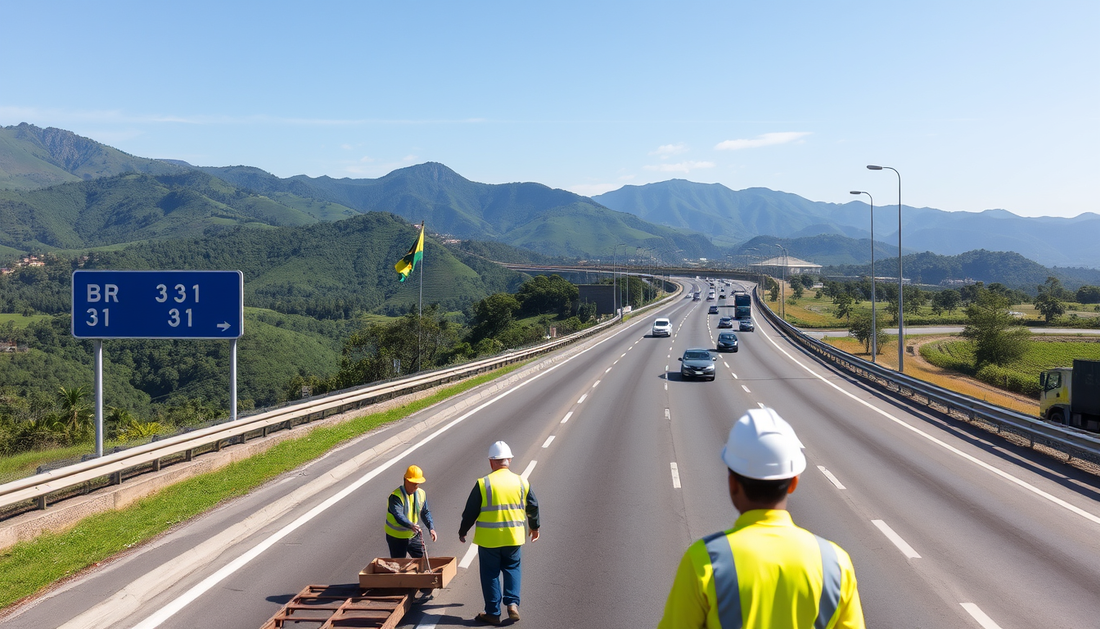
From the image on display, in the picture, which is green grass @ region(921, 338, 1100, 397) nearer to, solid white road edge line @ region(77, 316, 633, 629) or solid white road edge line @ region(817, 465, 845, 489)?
solid white road edge line @ region(817, 465, 845, 489)

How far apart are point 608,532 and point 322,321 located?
157 m

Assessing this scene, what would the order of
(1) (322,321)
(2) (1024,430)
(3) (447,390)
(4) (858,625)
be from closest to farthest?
1. (4) (858,625)
2. (2) (1024,430)
3. (3) (447,390)
4. (1) (322,321)

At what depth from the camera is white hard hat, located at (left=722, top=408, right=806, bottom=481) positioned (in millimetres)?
2762

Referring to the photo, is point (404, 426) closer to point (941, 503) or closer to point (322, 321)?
point (941, 503)

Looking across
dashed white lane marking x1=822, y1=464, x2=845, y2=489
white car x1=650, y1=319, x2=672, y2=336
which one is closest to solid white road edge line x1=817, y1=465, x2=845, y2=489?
dashed white lane marking x1=822, y1=464, x2=845, y2=489

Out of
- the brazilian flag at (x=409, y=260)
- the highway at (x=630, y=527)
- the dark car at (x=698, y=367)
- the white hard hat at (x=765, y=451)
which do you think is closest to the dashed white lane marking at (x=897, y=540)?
the highway at (x=630, y=527)

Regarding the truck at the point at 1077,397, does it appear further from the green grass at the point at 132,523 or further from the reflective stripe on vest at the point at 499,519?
the reflective stripe on vest at the point at 499,519

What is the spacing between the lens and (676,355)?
45281mm

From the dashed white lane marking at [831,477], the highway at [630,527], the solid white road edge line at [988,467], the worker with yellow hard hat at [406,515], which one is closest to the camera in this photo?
the highway at [630,527]

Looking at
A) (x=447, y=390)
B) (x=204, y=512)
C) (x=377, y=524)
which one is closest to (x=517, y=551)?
(x=377, y=524)

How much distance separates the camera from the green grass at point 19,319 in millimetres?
132913

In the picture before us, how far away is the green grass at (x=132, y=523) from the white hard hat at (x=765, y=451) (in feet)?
26.1

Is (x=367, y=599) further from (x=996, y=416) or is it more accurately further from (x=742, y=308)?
(x=742, y=308)

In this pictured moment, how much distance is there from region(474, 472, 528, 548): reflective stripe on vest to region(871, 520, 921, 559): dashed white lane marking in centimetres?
528
